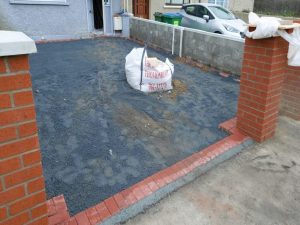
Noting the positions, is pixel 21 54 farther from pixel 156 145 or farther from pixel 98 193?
pixel 156 145

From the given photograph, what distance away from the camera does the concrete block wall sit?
6.56 meters

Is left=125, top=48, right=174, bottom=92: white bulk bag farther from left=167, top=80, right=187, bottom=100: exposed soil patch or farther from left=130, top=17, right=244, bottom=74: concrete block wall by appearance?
left=130, top=17, right=244, bottom=74: concrete block wall

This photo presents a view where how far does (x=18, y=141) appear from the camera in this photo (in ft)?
5.67

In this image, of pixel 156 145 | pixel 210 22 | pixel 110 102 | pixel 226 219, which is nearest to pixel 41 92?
pixel 110 102

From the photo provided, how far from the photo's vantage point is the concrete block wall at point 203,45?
6.56 m

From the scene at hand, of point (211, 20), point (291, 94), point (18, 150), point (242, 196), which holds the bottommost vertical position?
point (242, 196)

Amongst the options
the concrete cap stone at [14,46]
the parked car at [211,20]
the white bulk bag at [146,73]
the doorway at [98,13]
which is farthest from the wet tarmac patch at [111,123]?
the doorway at [98,13]

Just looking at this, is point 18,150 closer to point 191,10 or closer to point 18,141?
point 18,141

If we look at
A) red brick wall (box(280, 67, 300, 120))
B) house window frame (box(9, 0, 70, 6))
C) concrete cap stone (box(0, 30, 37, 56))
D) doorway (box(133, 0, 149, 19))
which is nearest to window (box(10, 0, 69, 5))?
house window frame (box(9, 0, 70, 6))

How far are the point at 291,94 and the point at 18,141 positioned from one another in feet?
14.0

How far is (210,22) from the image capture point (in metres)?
10.4

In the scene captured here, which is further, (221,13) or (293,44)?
(221,13)

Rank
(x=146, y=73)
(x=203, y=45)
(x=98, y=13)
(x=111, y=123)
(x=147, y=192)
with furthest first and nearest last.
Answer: (x=98, y=13)
(x=203, y=45)
(x=146, y=73)
(x=111, y=123)
(x=147, y=192)

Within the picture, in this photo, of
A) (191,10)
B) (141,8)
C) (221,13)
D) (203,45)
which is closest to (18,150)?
(203,45)
